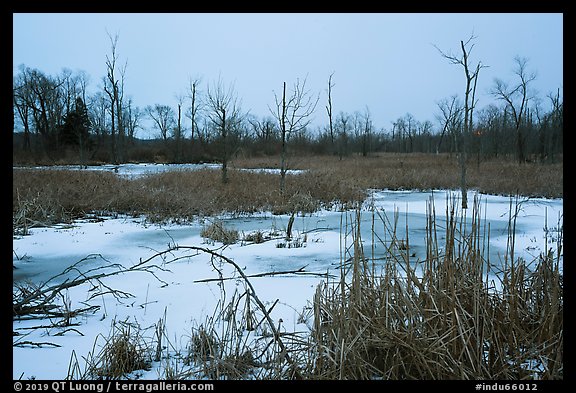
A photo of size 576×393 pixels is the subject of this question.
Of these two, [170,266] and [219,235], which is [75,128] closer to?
[219,235]

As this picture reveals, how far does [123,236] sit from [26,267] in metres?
2.32

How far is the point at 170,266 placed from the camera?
5.61 m

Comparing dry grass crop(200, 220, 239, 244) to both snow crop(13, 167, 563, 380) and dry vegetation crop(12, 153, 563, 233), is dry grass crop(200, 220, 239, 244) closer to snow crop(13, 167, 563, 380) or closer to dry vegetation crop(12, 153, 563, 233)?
snow crop(13, 167, 563, 380)

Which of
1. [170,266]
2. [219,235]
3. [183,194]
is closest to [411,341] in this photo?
[170,266]

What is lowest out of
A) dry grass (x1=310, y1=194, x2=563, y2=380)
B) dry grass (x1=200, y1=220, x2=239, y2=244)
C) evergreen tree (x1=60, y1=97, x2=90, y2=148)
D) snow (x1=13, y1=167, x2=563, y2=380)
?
snow (x1=13, y1=167, x2=563, y2=380)

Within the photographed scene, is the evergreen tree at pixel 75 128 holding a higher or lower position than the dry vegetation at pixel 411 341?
higher

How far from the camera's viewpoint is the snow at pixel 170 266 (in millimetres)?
3146

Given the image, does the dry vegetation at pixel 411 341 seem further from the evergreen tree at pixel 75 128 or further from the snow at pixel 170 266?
the evergreen tree at pixel 75 128

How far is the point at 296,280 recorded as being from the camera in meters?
4.81

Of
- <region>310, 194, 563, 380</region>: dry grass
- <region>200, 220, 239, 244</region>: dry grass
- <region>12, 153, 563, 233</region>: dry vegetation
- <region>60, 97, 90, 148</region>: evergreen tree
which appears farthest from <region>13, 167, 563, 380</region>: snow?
<region>60, 97, 90, 148</region>: evergreen tree

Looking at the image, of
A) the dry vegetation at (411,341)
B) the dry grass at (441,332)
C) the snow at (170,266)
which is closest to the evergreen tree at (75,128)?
the snow at (170,266)

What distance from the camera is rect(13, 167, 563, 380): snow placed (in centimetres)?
315
